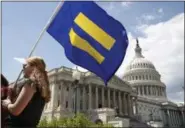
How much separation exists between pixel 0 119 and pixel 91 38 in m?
4.29

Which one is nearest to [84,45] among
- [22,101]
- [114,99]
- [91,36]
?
[91,36]

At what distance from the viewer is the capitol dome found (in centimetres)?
11025

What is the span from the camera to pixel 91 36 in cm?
820

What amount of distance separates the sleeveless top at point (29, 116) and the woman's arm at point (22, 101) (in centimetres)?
16

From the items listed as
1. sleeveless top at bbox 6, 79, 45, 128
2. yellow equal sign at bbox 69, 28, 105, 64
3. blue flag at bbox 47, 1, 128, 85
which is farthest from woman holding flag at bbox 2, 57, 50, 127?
yellow equal sign at bbox 69, 28, 105, 64

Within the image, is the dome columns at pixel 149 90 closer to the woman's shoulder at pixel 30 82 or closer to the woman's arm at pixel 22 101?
the woman's shoulder at pixel 30 82

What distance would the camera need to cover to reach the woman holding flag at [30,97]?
427cm

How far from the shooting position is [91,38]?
27.0ft

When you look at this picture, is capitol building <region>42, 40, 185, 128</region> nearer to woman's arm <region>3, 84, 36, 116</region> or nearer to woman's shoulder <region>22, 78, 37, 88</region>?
woman's shoulder <region>22, 78, 37, 88</region>

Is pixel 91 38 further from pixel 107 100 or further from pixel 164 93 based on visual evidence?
pixel 164 93

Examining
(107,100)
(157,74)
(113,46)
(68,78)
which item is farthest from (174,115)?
(113,46)

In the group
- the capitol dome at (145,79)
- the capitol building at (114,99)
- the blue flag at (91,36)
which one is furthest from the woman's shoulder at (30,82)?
the capitol dome at (145,79)

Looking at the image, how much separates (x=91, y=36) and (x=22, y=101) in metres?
4.25

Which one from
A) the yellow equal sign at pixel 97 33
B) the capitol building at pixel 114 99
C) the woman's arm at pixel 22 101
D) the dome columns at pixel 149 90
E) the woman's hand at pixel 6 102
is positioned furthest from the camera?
the dome columns at pixel 149 90
